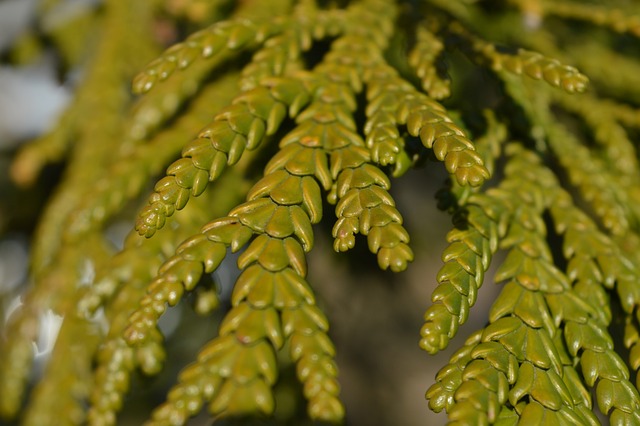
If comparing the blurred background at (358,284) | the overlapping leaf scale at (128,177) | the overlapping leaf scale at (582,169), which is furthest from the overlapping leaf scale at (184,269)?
the blurred background at (358,284)

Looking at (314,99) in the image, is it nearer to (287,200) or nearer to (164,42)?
(287,200)

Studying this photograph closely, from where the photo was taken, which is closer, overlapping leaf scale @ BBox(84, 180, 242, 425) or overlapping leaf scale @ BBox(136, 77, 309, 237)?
overlapping leaf scale @ BBox(136, 77, 309, 237)

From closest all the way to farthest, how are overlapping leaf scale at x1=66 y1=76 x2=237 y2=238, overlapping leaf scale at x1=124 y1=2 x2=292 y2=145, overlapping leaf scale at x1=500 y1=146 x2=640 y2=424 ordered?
overlapping leaf scale at x1=500 y1=146 x2=640 y2=424, overlapping leaf scale at x1=66 y1=76 x2=237 y2=238, overlapping leaf scale at x1=124 y1=2 x2=292 y2=145

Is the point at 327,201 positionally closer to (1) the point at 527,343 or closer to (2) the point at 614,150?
(1) the point at 527,343

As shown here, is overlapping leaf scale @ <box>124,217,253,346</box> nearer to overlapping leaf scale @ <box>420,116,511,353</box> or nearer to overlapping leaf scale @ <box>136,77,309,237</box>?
overlapping leaf scale @ <box>136,77,309,237</box>

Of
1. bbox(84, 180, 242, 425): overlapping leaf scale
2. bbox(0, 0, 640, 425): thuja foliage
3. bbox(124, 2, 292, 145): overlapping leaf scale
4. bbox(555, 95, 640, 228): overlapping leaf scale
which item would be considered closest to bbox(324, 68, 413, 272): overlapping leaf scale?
bbox(0, 0, 640, 425): thuja foliage

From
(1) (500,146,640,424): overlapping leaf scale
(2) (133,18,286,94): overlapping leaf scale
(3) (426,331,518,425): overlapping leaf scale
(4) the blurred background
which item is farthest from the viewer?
(4) the blurred background

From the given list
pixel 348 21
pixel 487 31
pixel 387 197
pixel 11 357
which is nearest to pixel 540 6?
pixel 487 31

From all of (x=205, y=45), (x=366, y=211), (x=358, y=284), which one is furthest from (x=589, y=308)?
(x=358, y=284)
